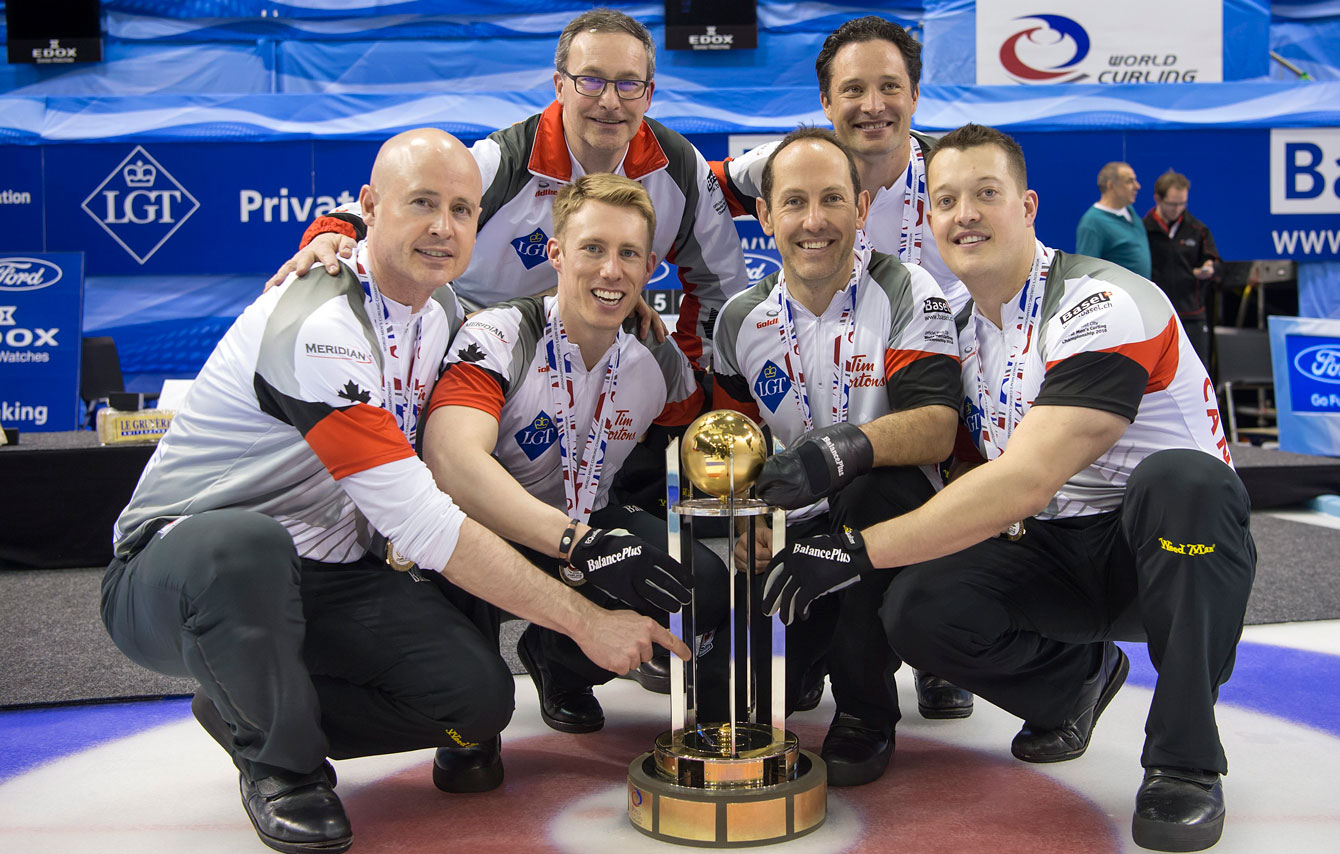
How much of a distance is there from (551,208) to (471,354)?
88cm

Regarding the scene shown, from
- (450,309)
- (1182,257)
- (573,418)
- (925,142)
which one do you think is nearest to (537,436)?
(573,418)

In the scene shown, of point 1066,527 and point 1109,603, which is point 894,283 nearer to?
point 1066,527

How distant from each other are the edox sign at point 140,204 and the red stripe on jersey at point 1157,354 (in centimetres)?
844

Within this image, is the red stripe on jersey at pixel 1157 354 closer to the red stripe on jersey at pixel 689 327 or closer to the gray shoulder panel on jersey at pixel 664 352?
the gray shoulder panel on jersey at pixel 664 352

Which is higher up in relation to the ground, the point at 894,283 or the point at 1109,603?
the point at 894,283

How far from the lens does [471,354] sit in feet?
8.93

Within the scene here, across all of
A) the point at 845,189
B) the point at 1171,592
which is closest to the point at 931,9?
the point at 845,189

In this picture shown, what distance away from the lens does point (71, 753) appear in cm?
282

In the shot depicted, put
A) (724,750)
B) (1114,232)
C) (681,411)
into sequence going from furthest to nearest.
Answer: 1. (1114,232)
2. (681,411)
3. (724,750)

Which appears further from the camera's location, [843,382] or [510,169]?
[510,169]

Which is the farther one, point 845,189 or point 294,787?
point 845,189

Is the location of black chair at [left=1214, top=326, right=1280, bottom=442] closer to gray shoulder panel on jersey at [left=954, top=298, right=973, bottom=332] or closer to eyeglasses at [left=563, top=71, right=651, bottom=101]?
gray shoulder panel on jersey at [left=954, top=298, right=973, bottom=332]

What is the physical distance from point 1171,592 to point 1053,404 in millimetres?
431

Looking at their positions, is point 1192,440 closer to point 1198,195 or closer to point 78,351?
point 78,351
